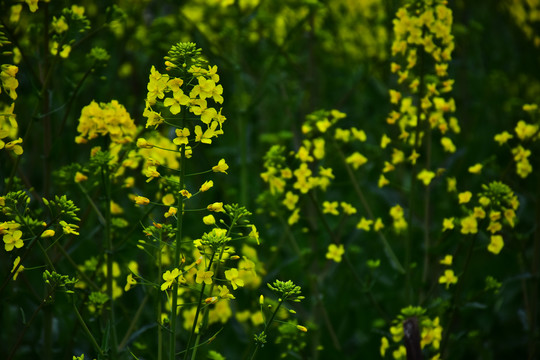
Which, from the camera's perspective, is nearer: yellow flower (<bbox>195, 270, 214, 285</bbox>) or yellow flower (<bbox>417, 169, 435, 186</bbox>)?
yellow flower (<bbox>195, 270, 214, 285</bbox>)

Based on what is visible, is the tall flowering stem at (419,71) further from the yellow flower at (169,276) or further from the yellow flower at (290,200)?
the yellow flower at (169,276)

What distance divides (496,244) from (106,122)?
2.11 meters

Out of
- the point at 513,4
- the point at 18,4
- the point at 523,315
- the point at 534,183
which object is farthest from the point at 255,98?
the point at 513,4

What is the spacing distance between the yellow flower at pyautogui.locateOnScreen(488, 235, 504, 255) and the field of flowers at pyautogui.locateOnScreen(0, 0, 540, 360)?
0.01 metres

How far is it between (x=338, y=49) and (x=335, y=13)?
0.53 meters

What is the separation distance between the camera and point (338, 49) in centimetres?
668

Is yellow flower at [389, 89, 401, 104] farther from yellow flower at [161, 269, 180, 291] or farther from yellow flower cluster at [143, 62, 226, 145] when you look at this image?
yellow flower at [161, 269, 180, 291]

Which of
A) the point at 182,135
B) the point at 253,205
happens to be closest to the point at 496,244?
the point at 182,135

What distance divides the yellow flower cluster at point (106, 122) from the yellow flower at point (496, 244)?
1.94m

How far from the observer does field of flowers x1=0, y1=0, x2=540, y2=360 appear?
2346mm

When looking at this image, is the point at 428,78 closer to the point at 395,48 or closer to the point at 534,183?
the point at 395,48

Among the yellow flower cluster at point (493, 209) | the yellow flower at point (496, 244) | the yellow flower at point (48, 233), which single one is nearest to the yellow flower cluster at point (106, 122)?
the yellow flower at point (48, 233)

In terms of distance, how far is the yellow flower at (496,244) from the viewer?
10.3ft

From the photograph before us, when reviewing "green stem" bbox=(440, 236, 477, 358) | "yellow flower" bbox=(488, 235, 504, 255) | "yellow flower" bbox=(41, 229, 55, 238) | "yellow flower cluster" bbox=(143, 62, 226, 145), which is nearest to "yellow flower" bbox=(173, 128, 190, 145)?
"yellow flower cluster" bbox=(143, 62, 226, 145)
